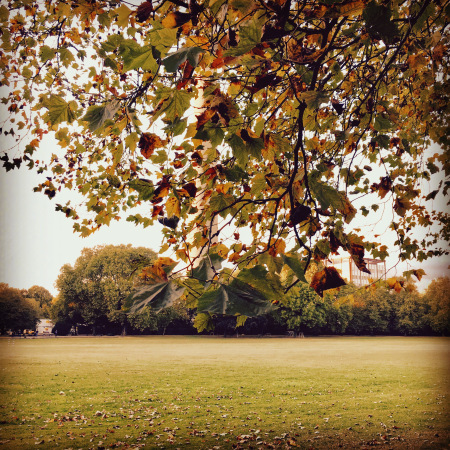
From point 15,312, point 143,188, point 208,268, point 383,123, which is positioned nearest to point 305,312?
point 15,312

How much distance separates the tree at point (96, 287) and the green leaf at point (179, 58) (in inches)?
1961

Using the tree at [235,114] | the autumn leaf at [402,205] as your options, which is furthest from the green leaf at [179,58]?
the autumn leaf at [402,205]

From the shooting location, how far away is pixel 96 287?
50.8m

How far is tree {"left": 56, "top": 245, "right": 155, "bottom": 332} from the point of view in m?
49.7

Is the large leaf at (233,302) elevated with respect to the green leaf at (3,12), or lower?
lower

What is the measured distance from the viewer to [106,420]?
28.5 ft

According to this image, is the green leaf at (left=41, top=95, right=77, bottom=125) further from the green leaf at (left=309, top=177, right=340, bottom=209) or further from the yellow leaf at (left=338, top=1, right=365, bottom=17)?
the yellow leaf at (left=338, top=1, right=365, bottom=17)

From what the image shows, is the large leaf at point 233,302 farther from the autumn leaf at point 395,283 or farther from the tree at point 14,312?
the tree at point 14,312

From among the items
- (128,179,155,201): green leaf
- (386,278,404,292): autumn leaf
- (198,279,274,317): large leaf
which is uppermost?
(128,179,155,201): green leaf

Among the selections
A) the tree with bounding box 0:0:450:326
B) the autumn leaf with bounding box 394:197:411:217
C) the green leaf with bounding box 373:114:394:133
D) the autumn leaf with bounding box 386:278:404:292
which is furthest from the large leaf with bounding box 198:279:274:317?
the autumn leaf with bounding box 386:278:404:292

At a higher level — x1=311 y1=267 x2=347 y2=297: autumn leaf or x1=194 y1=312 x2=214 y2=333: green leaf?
x1=311 y1=267 x2=347 y2=297: autumn leaf

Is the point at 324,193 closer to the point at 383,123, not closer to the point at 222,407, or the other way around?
the point at 383,123

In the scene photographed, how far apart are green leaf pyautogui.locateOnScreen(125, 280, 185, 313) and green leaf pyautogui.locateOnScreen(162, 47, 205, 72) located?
0.82 m

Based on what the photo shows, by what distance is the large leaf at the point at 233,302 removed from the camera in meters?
1.28
